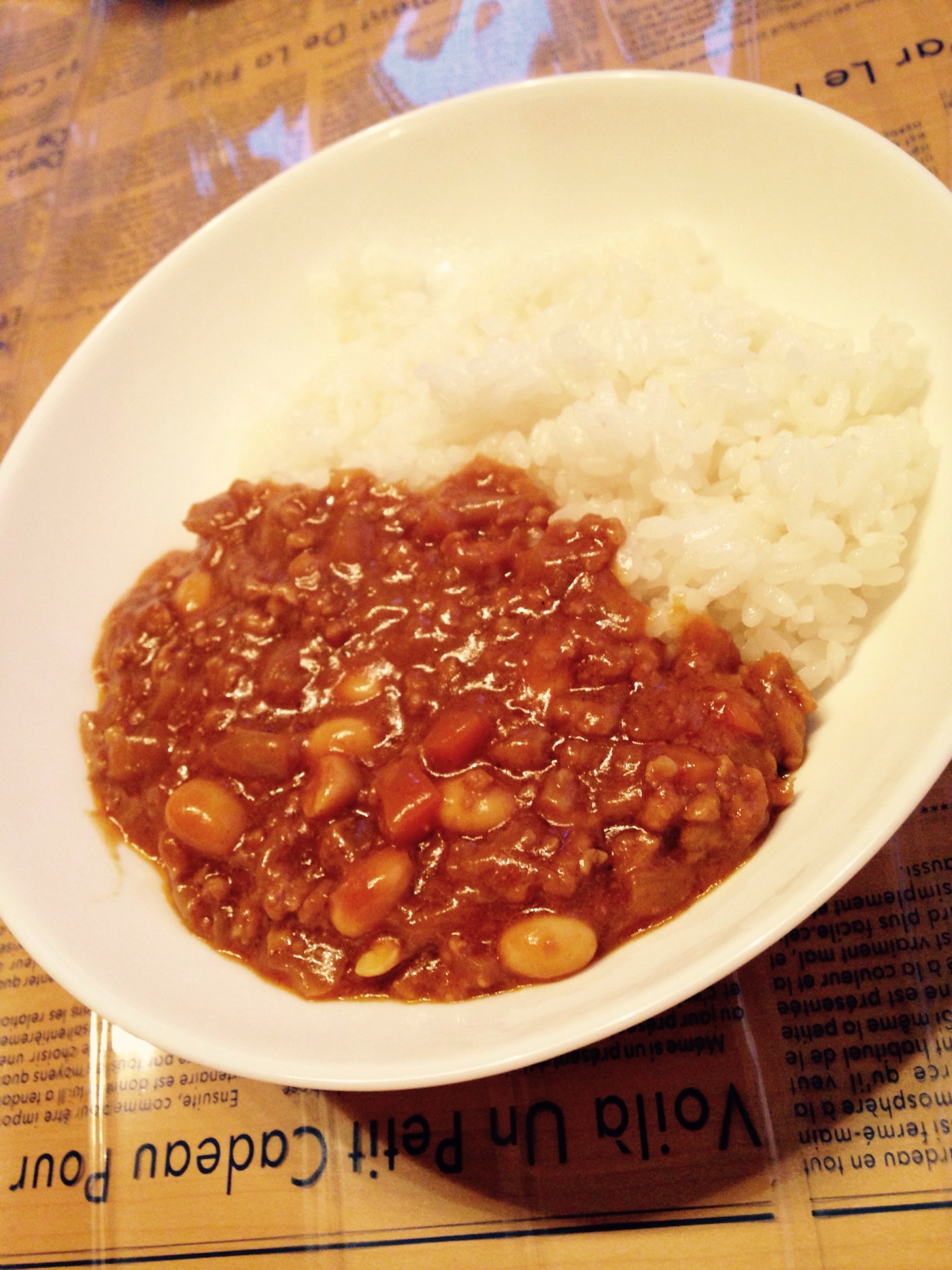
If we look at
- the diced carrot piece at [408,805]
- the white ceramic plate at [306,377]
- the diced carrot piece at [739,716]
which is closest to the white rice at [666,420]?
the white ceramic plate at [306,377]

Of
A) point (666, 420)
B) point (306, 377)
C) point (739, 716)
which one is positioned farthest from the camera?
point (306, 377)

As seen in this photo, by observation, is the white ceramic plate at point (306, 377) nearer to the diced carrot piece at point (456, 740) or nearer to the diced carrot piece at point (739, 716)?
the diced carrot piece at point (739, 716)

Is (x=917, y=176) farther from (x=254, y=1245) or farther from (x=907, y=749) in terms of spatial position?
(x=254, y=1245)

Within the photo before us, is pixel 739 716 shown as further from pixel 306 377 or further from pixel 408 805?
pixel 306 377

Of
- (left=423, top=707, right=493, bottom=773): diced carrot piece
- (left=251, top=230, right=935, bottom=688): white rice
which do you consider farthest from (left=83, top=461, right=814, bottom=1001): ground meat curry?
(left=251, top=230, right=935, bottom=688): white rice

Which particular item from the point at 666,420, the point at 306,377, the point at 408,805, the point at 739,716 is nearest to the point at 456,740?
the point at 408,805

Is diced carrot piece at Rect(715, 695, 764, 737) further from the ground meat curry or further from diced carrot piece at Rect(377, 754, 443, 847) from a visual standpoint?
diced carrot piece at Rect(377, 754, 443, 847)

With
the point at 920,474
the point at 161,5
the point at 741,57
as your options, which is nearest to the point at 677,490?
the point at 920,474
